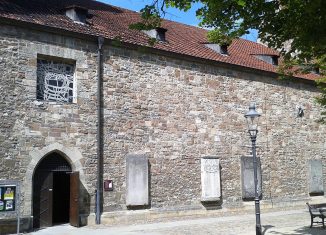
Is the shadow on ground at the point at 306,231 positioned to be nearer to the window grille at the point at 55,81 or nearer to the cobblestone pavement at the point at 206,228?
the cobblestone pavement at the point at 206,228

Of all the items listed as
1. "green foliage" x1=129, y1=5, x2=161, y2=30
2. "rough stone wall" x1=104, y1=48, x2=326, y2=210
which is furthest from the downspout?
"green foliage" x1=129, y1=5, x2=161, y2=30

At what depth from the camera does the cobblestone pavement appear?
1210 cm

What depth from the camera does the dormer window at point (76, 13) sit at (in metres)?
15.4

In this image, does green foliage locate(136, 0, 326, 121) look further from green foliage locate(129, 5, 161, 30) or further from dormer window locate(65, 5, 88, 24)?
dormer window locate(65, 5, 88, 24)

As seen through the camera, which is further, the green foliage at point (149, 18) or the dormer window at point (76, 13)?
the dormer window at point (76, 13)

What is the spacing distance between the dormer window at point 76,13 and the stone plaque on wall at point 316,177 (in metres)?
13.0

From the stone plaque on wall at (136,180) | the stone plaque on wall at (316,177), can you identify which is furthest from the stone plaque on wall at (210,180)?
the stone plaque on wall at (316,177)

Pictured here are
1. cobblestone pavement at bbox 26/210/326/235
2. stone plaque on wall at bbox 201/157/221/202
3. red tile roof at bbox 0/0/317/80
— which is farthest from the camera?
stone plaque on wall at bbox 201/157/221/202

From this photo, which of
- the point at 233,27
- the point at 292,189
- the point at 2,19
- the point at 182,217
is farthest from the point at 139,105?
the point at 292,189

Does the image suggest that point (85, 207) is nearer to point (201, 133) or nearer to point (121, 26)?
point (201, 133)

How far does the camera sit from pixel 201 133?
17.7 meters

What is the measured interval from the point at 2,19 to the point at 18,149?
3.71m

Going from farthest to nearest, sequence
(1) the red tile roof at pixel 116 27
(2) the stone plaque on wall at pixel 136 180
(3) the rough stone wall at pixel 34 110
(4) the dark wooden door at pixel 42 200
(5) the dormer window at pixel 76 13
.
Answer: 1. (5) the dormer window at pixel 76 13
2. (2) the stone plaque on wall at pixel 136 180
3. (1) the red tile roof at pixel 116 27
4. (4) the dark wooden door at pixel 42 200
5. (3) the rough stone wall at pixel 34 110

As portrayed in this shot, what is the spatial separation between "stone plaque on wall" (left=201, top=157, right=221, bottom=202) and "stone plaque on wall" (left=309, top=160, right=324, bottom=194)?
635cm
